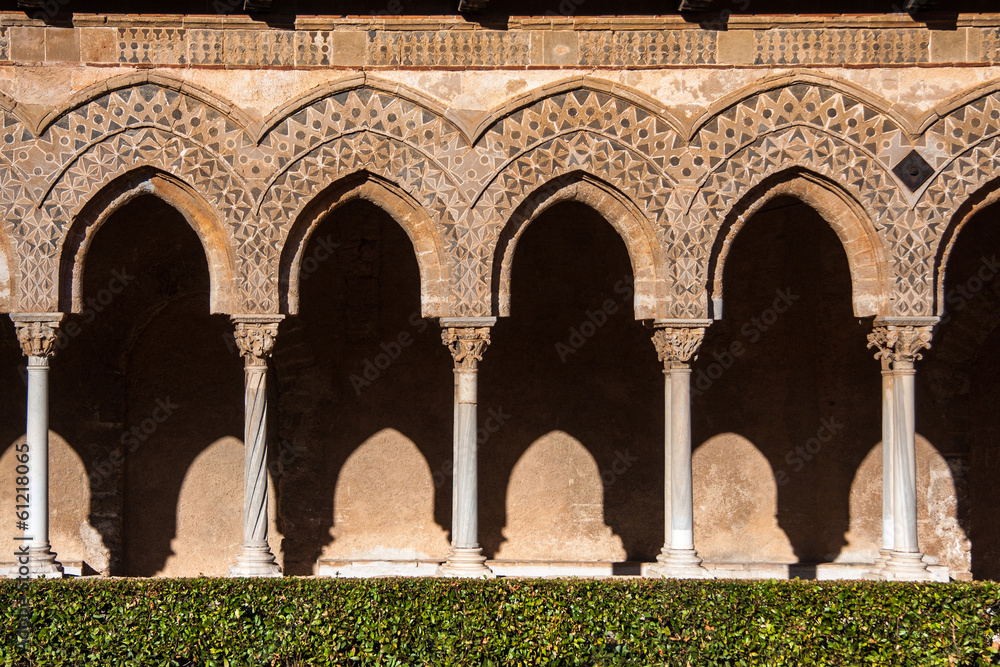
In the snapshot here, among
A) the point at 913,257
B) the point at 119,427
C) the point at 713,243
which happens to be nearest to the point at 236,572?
the point at 119,427

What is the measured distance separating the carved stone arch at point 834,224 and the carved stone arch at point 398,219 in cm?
260

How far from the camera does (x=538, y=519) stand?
13.9m

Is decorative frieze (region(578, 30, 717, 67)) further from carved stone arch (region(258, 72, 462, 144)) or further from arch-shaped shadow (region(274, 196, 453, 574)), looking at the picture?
arch-shaped shadow (region(274, 196, 453, 574))

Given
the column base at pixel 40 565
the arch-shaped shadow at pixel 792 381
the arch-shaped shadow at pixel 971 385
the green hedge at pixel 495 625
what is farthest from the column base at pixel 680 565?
the column base at pixel 40 565

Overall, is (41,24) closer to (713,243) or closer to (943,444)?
(713,243)

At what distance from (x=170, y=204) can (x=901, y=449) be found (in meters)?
7.24

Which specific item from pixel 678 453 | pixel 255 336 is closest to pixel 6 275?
pixel 255 336

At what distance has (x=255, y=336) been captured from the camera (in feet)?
36.9

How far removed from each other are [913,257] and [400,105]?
199 inches

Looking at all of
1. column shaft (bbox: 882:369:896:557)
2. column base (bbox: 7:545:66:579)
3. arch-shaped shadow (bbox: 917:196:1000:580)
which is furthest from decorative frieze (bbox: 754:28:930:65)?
column base (bbox: 7:545:66:579)

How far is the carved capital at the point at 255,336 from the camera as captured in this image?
36.9 feet

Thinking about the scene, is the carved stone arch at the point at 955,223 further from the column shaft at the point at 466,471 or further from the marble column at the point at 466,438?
the column shaft at the point at 466,471

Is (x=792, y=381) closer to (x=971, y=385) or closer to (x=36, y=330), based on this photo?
(x=971, y=385)

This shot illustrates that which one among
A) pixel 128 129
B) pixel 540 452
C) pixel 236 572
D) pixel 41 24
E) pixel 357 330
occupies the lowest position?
pixel 236 572
